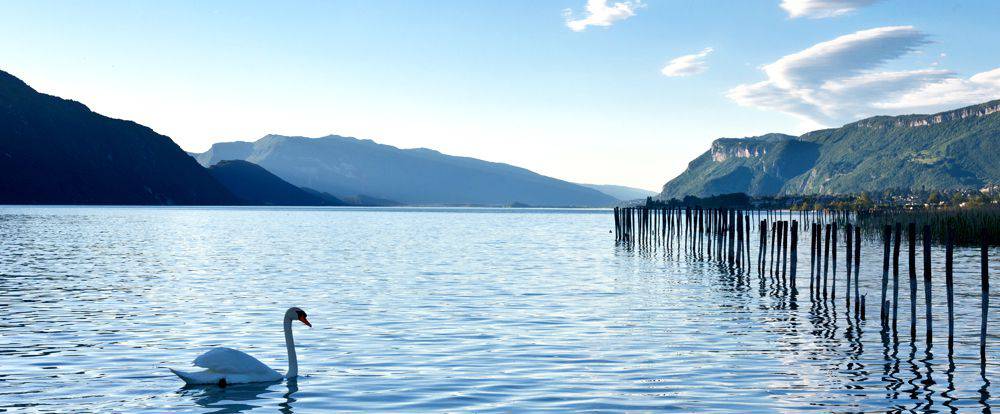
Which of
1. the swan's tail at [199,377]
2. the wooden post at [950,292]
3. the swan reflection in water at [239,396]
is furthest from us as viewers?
the wooden post at [950,292]

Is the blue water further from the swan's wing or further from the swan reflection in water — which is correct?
the swan's wing

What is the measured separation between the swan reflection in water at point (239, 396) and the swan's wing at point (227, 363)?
0.30m

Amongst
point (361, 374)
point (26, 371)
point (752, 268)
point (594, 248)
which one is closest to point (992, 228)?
point (752, 268)

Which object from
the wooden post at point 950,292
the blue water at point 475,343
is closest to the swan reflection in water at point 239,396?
the blue water at point 475,343

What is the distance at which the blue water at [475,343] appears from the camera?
1430cm

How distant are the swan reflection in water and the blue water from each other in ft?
0.16

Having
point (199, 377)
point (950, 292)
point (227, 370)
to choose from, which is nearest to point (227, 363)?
point (227, 370)

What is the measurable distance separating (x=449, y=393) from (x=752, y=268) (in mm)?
32935

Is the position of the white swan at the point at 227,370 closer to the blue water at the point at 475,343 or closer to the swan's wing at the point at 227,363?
the swan's wing at the point at 227,363

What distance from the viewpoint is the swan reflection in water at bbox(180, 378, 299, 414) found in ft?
46.0

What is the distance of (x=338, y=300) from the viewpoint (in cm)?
2825

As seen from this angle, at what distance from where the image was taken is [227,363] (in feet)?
49.3

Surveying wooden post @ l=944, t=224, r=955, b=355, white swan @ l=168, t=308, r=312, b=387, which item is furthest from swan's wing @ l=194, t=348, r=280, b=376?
wooden post @ l=944, t=224, r=955, b=355

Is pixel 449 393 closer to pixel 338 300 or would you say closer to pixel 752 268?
pixel 338 300
